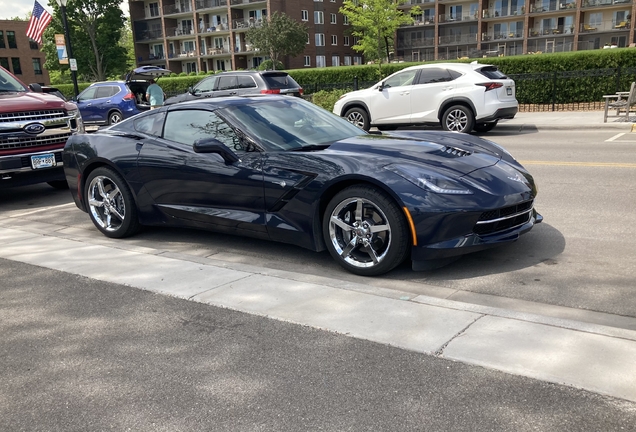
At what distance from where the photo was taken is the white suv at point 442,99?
46.1 feet

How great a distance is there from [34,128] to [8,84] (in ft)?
5.48

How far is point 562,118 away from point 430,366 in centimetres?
1566

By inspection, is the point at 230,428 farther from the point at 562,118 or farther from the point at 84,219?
the point at 562,118

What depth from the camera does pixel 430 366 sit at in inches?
125

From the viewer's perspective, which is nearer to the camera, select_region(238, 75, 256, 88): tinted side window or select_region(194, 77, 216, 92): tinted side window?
select_region(238, 75, 256, 88): tinted side window

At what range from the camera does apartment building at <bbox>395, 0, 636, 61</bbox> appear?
58.2 meters

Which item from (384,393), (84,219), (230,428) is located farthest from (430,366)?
(84,219)

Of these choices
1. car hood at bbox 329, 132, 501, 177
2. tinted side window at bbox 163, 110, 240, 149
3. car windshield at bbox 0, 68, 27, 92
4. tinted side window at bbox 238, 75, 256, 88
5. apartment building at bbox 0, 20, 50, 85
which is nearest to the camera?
car hood at bbox 329, 132, 501, 177

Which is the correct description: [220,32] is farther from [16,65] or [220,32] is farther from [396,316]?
[396,316]

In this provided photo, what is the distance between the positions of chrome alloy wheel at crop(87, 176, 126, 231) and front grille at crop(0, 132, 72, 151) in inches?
105

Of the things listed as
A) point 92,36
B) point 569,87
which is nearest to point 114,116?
point 569,87

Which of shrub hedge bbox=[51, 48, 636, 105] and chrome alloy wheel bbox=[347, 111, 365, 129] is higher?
shrub hedge bbox=[51, 48, 636, 105]

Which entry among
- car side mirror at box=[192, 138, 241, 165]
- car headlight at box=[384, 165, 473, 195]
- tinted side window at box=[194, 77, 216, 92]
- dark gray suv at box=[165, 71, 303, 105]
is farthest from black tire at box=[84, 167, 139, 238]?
tinted side window at box=[194, 77, 216, 92]

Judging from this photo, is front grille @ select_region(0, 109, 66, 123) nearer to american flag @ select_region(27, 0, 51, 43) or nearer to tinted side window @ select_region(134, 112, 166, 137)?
tinted side window @ select_region(134, 112, 166, 137)
